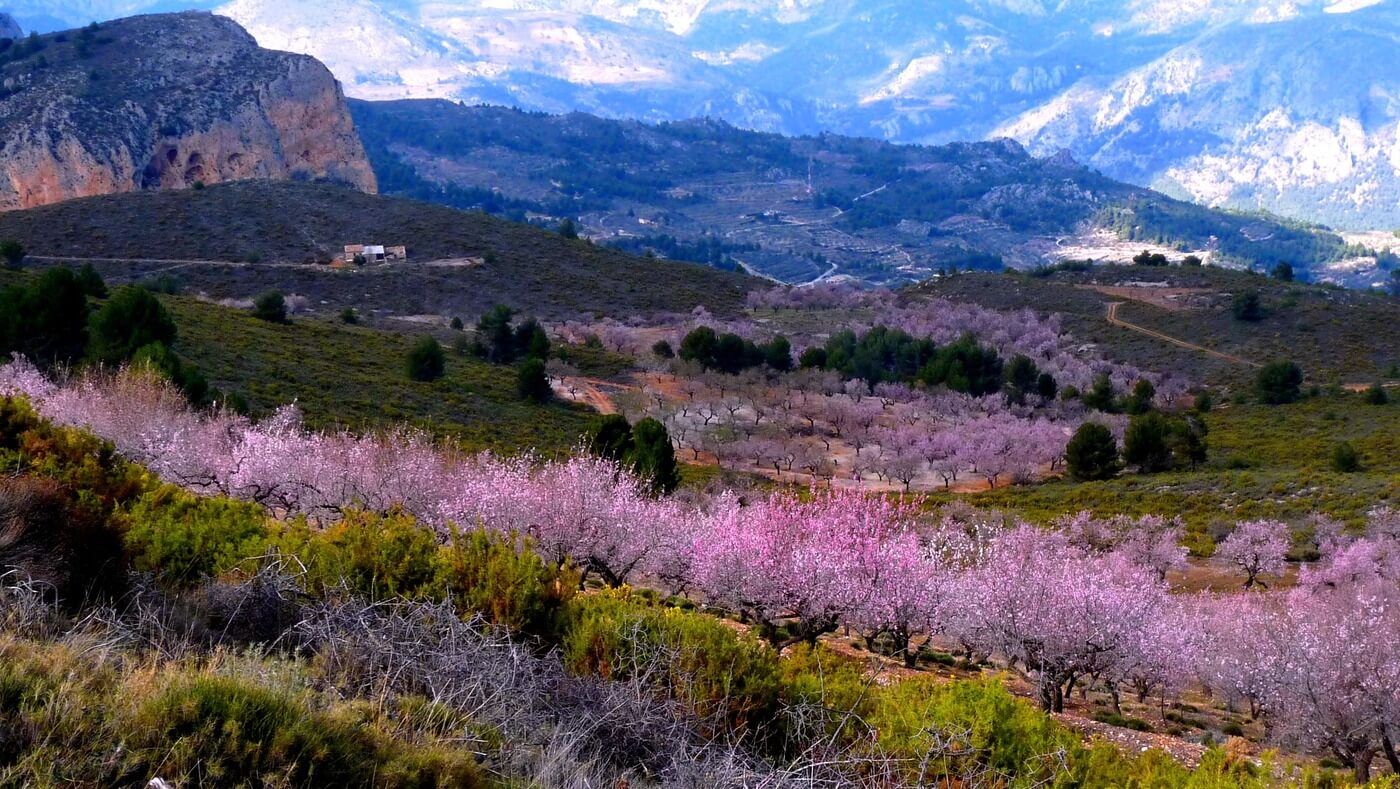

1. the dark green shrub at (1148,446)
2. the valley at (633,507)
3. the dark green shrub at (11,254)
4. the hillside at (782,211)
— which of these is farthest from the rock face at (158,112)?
the dark green shrub at (1148,446)

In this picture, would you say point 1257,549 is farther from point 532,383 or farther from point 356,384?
point 356,384

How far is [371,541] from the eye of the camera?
7.75 meters

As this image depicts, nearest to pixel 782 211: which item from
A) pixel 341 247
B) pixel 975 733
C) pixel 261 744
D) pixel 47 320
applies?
pixel 341 247

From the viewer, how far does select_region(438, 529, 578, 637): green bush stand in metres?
7.38

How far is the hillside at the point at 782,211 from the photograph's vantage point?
481 ft

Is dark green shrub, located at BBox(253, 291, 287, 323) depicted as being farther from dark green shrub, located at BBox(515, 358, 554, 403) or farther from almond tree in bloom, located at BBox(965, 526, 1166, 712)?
almond tree in bloom, located at BBox(965, 526, 1166, 712)

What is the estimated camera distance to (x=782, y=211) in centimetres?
17112

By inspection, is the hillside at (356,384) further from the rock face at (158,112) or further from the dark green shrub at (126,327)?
the rock face at (158,112)

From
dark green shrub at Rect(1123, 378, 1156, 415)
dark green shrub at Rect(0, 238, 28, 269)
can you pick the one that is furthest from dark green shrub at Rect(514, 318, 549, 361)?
dark green shrub at Rect(1123, 378, 1156, 415)

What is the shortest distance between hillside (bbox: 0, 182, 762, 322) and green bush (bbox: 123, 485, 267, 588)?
4776cm

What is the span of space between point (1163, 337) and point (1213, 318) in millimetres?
3868

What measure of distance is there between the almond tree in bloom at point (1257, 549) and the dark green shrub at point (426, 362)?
2676 cm

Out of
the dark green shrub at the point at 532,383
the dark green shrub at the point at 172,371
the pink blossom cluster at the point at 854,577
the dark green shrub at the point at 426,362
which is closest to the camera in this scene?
the pink blossom cluster at the point at 854,577

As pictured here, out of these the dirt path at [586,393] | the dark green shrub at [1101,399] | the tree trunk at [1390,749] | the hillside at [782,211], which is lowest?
the dirt path at [586,393]
